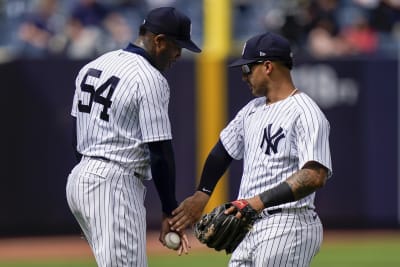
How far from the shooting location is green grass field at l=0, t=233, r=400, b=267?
35.4 ft

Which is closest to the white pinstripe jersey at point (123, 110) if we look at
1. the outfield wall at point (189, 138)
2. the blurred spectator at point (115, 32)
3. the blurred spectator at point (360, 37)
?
the outfield wall at point (189, 138)

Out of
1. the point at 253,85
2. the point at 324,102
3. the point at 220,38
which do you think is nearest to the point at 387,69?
the point at 324,102

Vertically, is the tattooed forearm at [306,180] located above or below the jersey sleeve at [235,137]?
below

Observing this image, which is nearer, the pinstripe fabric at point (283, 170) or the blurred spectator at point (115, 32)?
the pinstripe fabric at point (283, 170)

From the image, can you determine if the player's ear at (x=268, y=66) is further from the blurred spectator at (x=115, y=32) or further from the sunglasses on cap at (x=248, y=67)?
the blurred spectator at (x=115, y=32)

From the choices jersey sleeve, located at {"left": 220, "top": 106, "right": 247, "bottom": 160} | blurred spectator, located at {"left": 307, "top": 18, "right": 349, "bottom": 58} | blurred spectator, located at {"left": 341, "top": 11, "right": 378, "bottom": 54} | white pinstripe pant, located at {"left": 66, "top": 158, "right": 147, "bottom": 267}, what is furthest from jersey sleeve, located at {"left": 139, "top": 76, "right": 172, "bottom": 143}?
blurred spectator, located at {"left": 341, "top": 11, "right": 378, "bottom": 54}

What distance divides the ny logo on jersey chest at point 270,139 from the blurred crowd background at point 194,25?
7.67 metres

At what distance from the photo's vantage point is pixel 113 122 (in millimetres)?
5898

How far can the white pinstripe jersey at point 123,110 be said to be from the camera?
5.84 metres

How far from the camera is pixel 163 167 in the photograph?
588cm

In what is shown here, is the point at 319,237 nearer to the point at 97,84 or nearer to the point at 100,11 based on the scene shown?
the point at 97,84

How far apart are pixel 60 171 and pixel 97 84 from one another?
713 centimetres

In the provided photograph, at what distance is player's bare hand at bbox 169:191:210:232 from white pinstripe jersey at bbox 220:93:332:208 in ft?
1.03

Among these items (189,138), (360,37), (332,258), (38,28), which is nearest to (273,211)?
(332,258)
